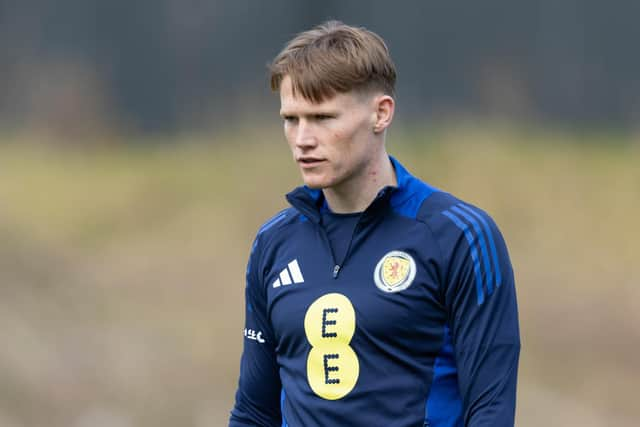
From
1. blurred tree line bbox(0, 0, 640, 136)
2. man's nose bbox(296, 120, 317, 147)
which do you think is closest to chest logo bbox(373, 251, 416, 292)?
man's nose bbox(296, 120, 317, 147)

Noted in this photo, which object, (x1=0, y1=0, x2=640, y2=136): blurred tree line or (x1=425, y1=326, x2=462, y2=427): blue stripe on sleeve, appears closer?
(x1=425, y1=326, x2=462, y2=427): blue stripe on sleeve

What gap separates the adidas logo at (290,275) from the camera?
2588mm

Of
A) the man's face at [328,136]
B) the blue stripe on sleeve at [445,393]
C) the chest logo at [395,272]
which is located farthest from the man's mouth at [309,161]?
the blue stripe on sleeve at [445,393]

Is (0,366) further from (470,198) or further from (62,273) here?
(470,198)

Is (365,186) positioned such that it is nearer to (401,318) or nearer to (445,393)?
(401,318)

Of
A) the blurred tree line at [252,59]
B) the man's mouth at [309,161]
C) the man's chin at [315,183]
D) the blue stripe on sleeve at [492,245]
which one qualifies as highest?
the blurred tree line at [252,59]

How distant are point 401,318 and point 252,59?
135 inches

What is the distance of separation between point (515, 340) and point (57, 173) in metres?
3.92

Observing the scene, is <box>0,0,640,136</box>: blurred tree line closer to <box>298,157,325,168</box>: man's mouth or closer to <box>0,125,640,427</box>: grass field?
<box>0,125,640,427</box>: grass field

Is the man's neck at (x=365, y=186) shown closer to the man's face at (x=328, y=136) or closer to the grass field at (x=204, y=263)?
the man's face at (x=328, y=136)

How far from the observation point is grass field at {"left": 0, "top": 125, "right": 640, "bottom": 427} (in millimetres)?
5059

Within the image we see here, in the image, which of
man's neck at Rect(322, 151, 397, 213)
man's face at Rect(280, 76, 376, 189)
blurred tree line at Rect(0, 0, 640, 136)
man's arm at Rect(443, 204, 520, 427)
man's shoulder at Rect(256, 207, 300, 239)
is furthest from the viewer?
blurred tree line at Rect(0, 0, 640, 136)

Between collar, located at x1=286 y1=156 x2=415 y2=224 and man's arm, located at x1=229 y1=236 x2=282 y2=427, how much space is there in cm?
18

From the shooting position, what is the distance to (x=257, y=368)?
2.76 meters
